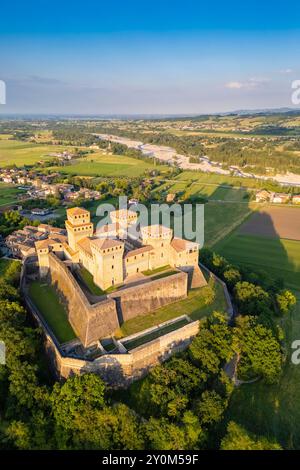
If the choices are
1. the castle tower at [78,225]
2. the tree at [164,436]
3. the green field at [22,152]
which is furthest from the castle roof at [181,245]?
the green field at [22,152]

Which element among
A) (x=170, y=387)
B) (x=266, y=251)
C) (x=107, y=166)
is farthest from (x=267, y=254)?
(x=107, y=166)

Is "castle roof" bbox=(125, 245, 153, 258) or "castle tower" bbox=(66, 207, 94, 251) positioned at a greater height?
"castle tower" bbox=(66, 207, 94, 251)

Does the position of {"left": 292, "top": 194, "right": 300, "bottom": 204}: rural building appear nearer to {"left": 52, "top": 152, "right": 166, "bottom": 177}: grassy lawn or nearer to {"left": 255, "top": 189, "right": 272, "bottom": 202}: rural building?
{"left": 255, "top": 189, "right": 272, "bottom": 202}: rural building

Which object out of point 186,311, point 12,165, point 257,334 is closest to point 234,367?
point 257,334

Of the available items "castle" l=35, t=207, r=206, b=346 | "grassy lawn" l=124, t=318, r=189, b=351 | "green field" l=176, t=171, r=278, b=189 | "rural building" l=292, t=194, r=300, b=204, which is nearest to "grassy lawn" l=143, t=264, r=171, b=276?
"castle" l=35, t=207, r=206, b=346
